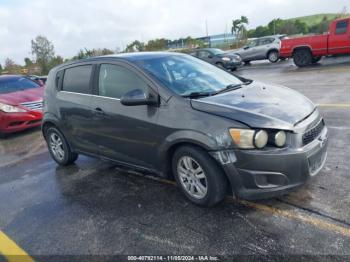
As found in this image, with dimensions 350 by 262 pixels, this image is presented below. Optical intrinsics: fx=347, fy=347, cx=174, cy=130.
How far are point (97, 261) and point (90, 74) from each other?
103 inches

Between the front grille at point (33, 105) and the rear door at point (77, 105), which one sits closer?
the rear door at point (77, 105)

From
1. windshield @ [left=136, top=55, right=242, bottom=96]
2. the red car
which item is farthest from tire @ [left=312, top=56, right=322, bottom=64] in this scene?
windshield @ [left=136, top=55, right=242, bottom=96]

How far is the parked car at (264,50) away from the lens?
19.9 m

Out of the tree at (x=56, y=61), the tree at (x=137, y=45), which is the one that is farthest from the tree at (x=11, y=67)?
the tree at (x=137, y=45)

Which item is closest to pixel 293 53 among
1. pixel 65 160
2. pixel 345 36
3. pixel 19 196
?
pixel 345 36

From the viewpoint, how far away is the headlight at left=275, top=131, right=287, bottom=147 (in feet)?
10.6

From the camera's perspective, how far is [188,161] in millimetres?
3662

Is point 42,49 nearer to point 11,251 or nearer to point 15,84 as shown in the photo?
point 15,84

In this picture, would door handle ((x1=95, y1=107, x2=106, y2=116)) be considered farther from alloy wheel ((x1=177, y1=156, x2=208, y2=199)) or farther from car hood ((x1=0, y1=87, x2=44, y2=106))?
car hood ((x1=0, y1=87, x2=44, y2=106))

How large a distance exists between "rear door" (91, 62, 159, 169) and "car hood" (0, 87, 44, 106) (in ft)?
15.5

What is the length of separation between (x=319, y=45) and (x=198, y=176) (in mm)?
13592

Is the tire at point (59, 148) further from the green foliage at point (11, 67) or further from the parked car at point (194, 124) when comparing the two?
the green foliage at point (11, 67)

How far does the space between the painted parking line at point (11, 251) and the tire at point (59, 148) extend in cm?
196

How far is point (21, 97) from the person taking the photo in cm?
871
